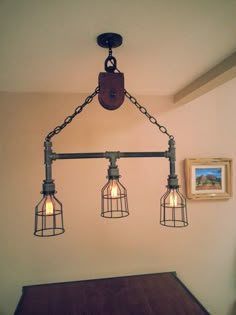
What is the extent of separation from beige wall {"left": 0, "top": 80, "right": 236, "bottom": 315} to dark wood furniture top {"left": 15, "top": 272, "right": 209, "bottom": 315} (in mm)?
229

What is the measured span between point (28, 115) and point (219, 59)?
53.8 inches

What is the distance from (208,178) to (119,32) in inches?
60.0

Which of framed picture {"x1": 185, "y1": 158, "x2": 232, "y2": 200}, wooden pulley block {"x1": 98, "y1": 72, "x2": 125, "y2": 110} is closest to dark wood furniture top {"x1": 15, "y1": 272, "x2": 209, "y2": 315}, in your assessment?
framed picture {"x1": 185, "y1": 158, "x2": 232, "y2": 200}

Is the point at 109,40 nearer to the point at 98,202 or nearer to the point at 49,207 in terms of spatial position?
the point at 49,207

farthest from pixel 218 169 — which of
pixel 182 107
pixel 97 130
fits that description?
pixel 97 130

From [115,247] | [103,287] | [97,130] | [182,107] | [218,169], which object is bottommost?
[103,287]

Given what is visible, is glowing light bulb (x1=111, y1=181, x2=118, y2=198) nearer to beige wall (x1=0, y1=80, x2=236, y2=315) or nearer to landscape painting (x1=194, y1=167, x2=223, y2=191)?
beige wall (x1=0, y1=80, x2=236, y2=315)

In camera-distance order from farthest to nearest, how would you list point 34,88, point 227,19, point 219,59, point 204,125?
1. point 204,125
2. point 34,88
3. point 219,59
4. point 227,19

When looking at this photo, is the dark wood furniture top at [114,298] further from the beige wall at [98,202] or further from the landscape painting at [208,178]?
the landscape painting at [208,178]

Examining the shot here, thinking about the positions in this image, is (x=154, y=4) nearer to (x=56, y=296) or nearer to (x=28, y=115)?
(x=28, y=115)

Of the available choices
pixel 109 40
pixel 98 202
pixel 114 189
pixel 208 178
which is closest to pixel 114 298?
pixel 98 202

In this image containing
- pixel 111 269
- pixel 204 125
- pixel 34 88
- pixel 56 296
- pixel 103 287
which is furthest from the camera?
pixel 204 125

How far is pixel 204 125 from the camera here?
7.38ft

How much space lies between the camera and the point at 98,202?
210 cm
